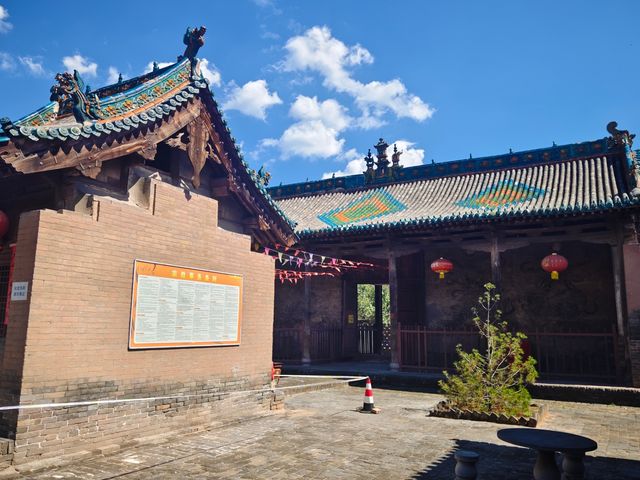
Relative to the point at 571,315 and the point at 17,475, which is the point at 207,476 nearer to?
the point at 17,475

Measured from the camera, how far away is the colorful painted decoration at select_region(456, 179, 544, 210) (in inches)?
516

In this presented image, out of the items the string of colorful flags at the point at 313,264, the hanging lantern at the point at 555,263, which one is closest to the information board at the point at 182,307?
the string of colorful flags at the point at 313,264

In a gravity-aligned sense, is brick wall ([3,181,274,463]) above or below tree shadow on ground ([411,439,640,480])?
above

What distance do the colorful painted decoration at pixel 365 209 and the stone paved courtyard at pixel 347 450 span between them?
7.39m

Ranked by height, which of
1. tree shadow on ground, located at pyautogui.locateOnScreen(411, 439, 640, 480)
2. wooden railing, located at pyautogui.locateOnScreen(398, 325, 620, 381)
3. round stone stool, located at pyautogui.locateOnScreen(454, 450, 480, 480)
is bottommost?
tree shadow on ground, located at pyautogui.locateOnScreen(411, 439, 640, 480)

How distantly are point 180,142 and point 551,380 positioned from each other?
9.48 meters

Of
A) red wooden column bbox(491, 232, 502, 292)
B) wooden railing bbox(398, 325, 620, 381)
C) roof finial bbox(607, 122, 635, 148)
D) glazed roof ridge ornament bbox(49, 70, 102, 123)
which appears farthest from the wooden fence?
glazed roof ridge ornament bbox(49, 70, 102, 123)

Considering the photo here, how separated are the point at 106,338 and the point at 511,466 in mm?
4692

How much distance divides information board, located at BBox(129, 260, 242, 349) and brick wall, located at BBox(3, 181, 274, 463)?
4.9 inches

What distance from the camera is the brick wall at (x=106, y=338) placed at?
191 inches

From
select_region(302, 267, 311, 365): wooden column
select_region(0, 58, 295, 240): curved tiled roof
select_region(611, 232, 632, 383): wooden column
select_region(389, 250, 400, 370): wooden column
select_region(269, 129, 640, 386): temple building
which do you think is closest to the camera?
select_region(0, 58, 295, 240): curved tiled roof

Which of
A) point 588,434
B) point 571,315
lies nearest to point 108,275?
point 588,434

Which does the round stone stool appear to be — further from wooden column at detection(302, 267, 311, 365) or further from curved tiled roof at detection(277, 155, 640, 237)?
wooden column at detection(302, 267, 311, 365)

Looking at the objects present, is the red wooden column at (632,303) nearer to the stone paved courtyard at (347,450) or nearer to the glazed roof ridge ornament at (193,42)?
the stone paved courtyard at (347,450)
